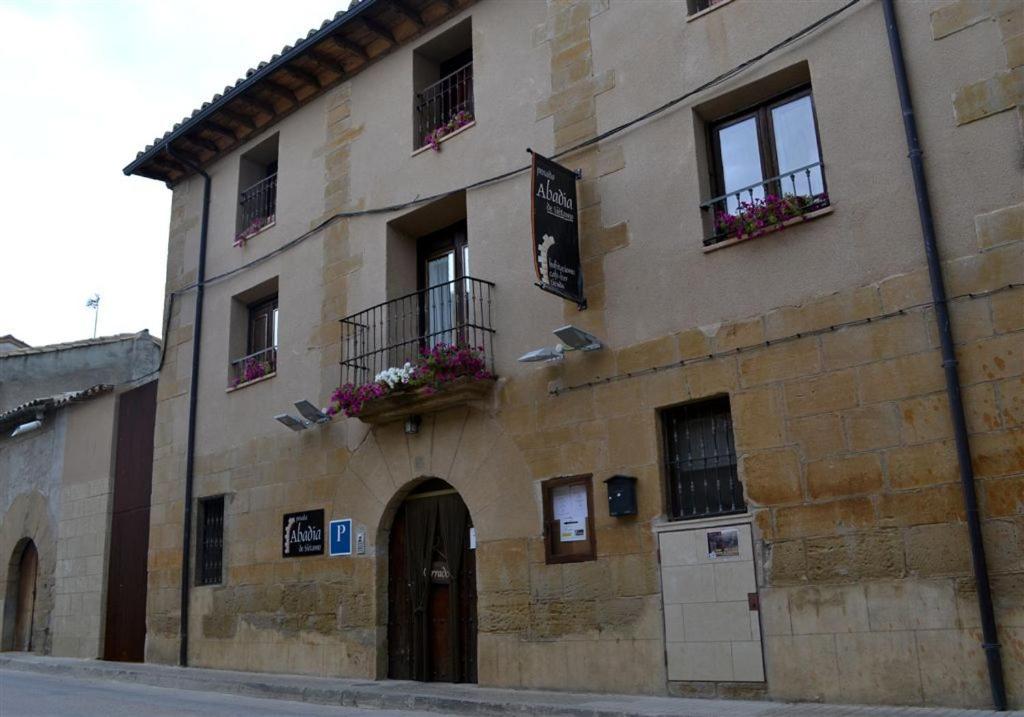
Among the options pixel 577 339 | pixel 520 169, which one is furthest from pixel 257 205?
pixel 577 339

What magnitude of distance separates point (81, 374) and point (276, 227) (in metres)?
9.74

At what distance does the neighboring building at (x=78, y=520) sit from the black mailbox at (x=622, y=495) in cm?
869

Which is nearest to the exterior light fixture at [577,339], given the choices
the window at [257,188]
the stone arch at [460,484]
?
the stone arch at [460,484]

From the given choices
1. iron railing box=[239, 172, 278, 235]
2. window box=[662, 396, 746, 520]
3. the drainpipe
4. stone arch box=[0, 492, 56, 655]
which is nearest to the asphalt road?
the drainpipe

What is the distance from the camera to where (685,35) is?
9.43 metres

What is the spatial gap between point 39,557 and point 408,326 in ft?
30.8

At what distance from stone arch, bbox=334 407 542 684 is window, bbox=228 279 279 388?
273cm

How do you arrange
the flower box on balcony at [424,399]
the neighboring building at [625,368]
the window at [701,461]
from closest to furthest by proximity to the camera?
1. the neighboring building at [625,368]
2. the window at [701,461]
3. the flower box on balcony at [424,399]

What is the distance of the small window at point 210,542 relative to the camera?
13398 mm

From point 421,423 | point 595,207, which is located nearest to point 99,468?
point 421,423

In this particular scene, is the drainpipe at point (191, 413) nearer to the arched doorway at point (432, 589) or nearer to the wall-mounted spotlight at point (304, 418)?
the wall-mounted spotlight at point (304, 418)

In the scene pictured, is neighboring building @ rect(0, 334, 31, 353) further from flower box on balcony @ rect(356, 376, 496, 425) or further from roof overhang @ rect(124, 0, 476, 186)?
flower box on balcony @ rect(356, 376, 496, 425)

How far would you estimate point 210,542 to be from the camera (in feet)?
44.7

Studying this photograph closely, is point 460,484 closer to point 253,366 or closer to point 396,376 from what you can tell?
point 396,376
